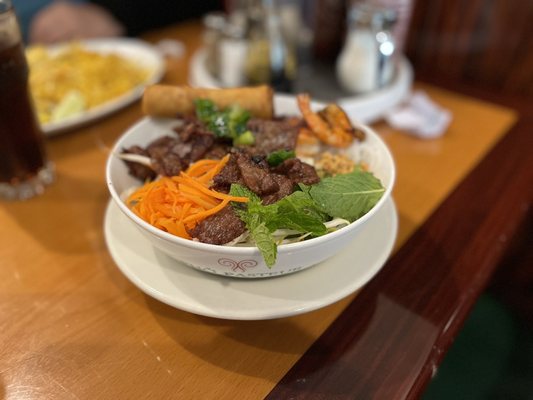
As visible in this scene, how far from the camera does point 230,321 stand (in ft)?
3.02

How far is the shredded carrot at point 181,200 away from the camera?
83 cm

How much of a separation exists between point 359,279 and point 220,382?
34 centimetres

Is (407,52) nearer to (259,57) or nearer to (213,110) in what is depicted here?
(259,57)

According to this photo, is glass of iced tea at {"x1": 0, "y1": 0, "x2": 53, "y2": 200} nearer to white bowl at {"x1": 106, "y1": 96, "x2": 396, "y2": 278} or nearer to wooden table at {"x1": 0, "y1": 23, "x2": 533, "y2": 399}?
wooden table at {"x1": 0, "y1": 23, "x2": 533, "y2": 399}

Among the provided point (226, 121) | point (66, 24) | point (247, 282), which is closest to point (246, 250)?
point (247, 282)

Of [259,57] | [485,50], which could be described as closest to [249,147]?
[259,57]

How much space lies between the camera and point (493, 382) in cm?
138

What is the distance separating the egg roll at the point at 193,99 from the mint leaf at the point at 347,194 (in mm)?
347

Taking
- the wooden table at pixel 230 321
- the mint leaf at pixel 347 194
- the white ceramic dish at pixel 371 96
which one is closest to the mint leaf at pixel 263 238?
the mint leaf at pixel 347 194

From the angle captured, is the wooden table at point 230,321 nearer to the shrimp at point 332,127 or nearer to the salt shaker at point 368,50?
the shrimp at point 332,127

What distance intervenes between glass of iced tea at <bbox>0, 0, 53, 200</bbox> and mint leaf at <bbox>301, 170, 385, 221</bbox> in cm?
84

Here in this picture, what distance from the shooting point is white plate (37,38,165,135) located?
150 cm

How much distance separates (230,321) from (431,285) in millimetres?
480

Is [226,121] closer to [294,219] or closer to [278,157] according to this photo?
[278,157]
